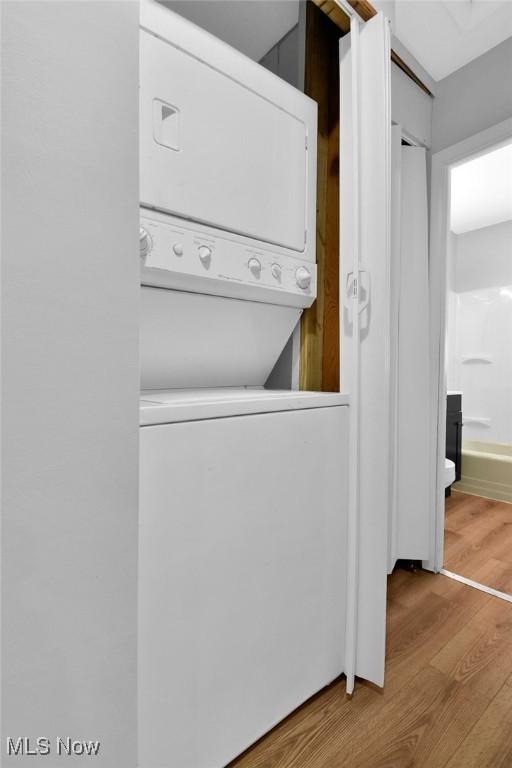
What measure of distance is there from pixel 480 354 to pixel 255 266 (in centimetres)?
369

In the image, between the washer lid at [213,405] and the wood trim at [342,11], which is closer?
the washer lid at [213,405]

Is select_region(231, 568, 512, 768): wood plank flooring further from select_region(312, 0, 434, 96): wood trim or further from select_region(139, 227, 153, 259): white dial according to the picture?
select_region(312, 0, 434, 96): wood trim

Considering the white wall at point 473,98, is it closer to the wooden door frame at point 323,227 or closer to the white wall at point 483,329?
the wooden door frame at point 323,227

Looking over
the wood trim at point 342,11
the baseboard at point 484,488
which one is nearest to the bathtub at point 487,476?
the baseboard at point 484,488

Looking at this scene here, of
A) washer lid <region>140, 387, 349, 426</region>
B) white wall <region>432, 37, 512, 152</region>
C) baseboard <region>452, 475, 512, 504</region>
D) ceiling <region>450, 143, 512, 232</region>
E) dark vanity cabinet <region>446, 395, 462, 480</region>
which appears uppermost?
ceiling <region>450, 143, 512, 232</region>

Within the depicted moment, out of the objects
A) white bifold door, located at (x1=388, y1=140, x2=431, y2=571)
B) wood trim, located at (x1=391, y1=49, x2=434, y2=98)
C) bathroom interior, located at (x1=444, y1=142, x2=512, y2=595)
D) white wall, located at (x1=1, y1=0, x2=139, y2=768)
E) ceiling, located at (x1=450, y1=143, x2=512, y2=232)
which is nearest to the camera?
white wall, located at (x1=1, y1=0, x2=139, y2=768)

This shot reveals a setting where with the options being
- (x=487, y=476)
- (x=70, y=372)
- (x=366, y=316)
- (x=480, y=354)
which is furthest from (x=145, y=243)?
(x=480, y=354)

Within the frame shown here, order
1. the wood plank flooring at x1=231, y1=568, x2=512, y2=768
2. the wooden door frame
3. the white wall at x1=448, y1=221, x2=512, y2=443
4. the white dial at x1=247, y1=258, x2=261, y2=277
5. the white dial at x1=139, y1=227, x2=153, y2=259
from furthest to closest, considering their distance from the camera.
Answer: the white wall at x1=448, y1=221, x2=512, y2=443, the wooden door frame, the white dial at x1=247, y1=258, x2=261, y2=277, the wood plank flooring at x1=231, y1=568, x2=512, y2=768, the white dial at x1=139, y1=227, x2=153, y2=259

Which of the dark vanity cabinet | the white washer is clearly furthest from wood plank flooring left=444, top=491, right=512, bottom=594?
the white washer

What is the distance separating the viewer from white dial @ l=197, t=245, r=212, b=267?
110 centimetres

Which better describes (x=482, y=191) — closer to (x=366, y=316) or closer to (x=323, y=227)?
(x=323, y=227)

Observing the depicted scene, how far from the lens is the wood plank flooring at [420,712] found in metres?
1.08

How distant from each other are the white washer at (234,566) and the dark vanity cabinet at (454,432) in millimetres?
2512

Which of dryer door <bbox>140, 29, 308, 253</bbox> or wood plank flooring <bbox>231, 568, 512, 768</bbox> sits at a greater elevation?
dryer door <bbox>140, 29, 308, 253</bbox>
